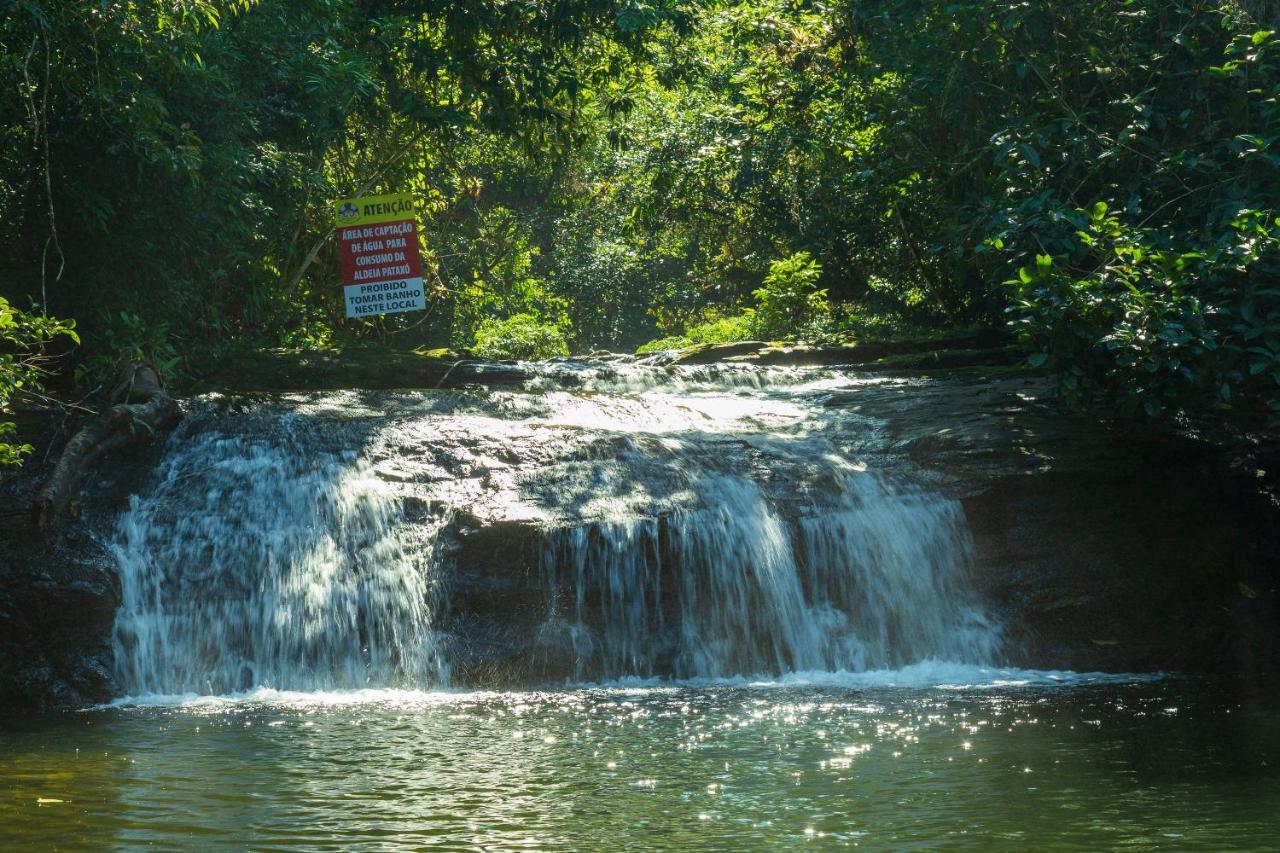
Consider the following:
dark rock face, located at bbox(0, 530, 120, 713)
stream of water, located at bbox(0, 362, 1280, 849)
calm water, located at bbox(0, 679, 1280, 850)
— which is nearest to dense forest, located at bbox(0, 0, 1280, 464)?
dark rock face, located at bbox(0, 530, 120, 713)

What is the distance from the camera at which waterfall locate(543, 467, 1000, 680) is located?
944 cm

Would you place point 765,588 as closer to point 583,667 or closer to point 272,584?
point 583,667

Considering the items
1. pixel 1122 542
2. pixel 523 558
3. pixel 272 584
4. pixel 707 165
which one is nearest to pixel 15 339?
pixel 272 584

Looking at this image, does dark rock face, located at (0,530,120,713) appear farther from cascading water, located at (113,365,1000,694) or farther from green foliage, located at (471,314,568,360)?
green foliage, located at (471,314,568,360)

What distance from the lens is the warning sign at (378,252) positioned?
16.8m

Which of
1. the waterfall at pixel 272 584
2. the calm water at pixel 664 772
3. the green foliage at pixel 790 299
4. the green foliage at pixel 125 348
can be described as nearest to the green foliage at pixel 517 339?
the green foliage at pixel 790 299

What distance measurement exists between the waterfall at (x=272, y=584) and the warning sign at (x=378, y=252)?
7.14 meters

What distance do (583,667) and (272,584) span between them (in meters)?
2.35

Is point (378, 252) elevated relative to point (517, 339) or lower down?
lower down

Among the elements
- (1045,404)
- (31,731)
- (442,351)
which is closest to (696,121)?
(442,351)

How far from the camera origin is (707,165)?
20.6 meters

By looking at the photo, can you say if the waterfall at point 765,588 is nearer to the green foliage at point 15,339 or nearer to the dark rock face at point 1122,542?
the dark rock face at point 1122,542

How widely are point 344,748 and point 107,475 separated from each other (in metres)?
4.61

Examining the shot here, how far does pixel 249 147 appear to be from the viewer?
14.0 m
